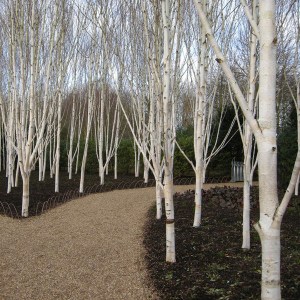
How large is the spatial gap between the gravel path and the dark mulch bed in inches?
8.0

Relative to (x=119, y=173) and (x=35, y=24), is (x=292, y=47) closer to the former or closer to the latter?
(x=35, y=24)

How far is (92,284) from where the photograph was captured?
11.2ft

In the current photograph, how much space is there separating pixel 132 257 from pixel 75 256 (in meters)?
0.68

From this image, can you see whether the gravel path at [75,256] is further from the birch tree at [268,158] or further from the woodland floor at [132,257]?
the birch tree at [268,158]

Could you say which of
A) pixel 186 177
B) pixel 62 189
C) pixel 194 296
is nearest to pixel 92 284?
pixel 194 296

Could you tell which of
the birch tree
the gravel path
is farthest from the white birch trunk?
the birch tree

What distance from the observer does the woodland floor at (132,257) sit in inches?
124

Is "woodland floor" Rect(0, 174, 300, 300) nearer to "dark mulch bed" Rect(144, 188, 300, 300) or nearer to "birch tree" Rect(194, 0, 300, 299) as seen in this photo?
"dark mulch bed" Rect(144, 188, 300, 300)

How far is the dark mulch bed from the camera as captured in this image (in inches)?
116

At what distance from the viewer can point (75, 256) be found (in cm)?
436

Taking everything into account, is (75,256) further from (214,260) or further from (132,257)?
(214,260)

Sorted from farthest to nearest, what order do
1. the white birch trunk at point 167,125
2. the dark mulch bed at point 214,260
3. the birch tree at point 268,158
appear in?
1. the white birch trunk at point 167,125
2. the dark mulch bed at point 214,260
3. the birch tree at point 268,158

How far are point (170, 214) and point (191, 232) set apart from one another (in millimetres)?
1367

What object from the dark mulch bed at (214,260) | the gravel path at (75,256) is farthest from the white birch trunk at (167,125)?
the gravel path at (75,256)
